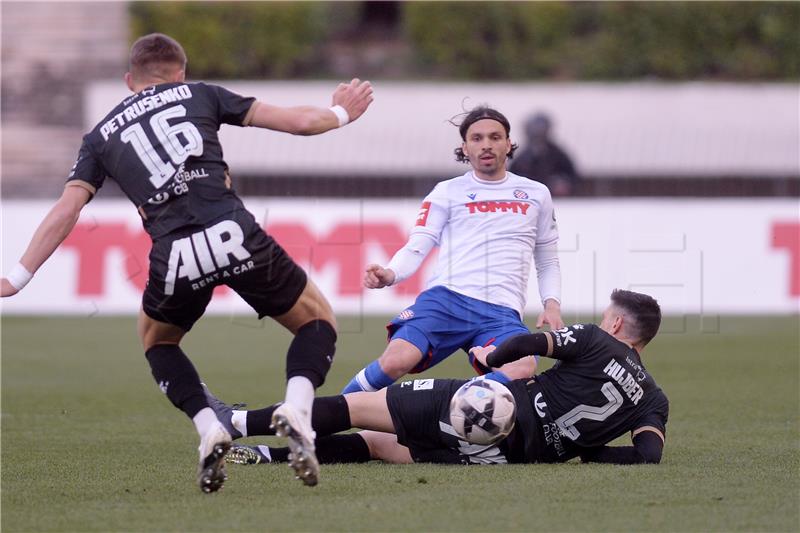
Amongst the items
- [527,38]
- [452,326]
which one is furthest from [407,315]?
[527,38]

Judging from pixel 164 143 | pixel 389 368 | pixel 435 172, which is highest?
pixel 435 172

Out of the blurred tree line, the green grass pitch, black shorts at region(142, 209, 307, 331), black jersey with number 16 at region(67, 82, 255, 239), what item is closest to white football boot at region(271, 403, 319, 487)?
the green grass pitch

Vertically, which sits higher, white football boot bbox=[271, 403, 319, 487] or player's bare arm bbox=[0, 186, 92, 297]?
player's bare arm bbox=[0, 186, 92, 297]

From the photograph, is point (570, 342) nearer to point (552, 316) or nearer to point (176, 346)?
point (552, 316)

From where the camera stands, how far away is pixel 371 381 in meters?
7.11

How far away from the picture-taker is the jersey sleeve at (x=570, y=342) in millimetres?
6363

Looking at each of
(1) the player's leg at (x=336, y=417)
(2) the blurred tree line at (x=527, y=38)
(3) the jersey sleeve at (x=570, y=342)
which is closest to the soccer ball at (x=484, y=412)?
(3) the jersey sleeve at (x=570, y=342)

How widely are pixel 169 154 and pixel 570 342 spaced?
2153 mm

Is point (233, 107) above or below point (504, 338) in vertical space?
above

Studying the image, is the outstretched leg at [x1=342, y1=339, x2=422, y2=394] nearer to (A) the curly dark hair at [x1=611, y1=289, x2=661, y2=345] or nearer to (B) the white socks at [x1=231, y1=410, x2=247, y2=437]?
(B) the white socks at [x1=231, y1=410, x2=247, y2=437]

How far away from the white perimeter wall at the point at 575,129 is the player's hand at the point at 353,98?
57.2ft

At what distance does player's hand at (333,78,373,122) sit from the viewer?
603cm

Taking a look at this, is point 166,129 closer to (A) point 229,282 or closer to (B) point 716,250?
(A) point 229,282

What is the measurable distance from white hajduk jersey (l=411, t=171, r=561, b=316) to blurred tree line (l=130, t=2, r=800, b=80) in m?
21.4
